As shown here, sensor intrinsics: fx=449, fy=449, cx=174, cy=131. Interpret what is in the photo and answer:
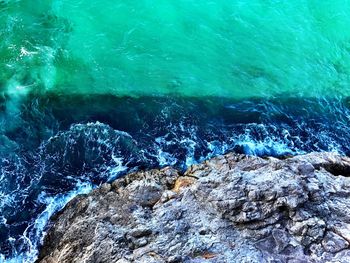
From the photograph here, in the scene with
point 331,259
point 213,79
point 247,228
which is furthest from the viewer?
point 213,79

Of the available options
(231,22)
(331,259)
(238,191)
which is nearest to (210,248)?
(238,191)

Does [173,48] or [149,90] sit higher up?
[173,48]

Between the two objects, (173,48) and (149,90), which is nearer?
(149,90)

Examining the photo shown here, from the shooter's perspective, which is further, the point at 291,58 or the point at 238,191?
the point at 291,58

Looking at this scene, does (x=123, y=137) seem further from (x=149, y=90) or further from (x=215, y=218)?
(x=215, y=218)

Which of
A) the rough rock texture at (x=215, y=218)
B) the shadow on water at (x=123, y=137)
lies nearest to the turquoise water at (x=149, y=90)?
the shadow on water at (x=123, y=137)

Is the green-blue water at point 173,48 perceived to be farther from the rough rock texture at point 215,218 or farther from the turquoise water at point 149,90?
the rough rock texture at point 215,218

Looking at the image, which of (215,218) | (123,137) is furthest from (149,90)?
(215,218)

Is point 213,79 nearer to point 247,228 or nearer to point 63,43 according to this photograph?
point 63,43
